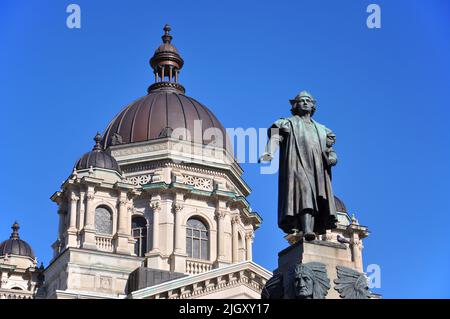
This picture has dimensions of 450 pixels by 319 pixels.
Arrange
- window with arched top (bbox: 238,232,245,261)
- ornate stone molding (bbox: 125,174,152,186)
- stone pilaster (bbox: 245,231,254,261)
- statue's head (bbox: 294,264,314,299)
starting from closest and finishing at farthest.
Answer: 1. statue's head (bbox: 294,264,314,299)
2. ornate stone molding (bbox: 125,174,152,186)
3. window with arched top (bbox: 238,232,245,261)
4. stone pilaster (bbox: 245,231,254,261)

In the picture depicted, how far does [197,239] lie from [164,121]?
919cm

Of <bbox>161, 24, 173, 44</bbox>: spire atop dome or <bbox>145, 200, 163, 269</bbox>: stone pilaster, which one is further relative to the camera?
<bbox>161, 24, 173, 44</bbox>: spire atop dome

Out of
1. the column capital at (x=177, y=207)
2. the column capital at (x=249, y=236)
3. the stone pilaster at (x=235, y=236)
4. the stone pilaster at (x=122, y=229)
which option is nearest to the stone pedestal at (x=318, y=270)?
the stone pilaster at (x=122, y=229)

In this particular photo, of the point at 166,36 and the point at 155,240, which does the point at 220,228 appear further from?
the point at 166,36

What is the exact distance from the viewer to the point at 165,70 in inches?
2977

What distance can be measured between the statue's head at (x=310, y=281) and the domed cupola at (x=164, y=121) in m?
54.8

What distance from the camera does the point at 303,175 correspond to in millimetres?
13797

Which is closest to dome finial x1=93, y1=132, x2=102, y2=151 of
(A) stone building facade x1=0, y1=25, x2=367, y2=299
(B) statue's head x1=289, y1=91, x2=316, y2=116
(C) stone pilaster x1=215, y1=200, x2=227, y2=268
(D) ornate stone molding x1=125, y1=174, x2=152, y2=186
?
(A) stone building facade x1=0, y1=25, x2=367, y2=299

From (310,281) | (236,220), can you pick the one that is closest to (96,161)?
(236,220)

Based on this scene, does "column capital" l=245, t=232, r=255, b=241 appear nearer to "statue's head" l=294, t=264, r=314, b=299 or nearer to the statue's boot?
the statue's boot

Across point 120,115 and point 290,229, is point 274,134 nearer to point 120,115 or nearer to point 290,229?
point 290,229

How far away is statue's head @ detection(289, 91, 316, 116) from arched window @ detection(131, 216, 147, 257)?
4918 cm

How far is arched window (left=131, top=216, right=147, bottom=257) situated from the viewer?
2498 inches
